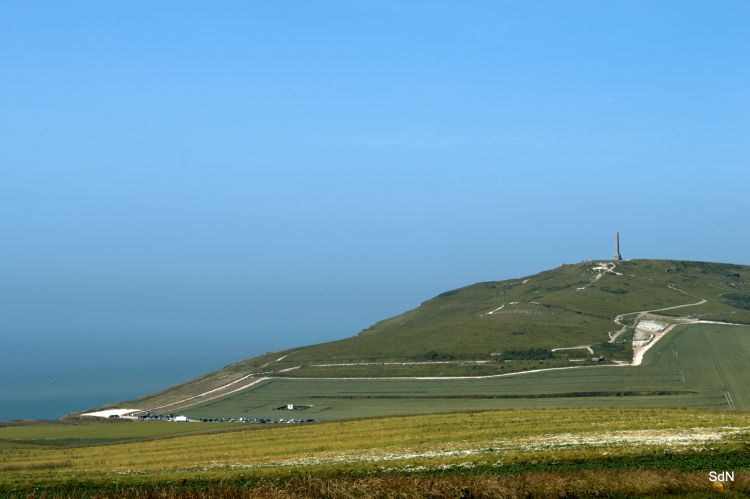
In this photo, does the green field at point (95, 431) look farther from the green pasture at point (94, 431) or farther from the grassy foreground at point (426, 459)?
the grassy foreground at point (426, 459)

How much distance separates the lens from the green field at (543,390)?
104375 millimetres

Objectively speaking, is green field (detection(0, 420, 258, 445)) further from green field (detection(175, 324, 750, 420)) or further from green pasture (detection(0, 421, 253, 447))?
green field (detection(175, 324, 750, 420))

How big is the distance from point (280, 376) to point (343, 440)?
285 ft

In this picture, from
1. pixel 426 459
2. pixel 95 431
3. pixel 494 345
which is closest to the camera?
pixel 426 459

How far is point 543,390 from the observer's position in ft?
380

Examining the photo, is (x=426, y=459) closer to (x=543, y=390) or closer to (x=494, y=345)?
(x=543, y=390)

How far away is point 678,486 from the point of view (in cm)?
3284

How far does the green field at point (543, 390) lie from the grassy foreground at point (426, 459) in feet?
103

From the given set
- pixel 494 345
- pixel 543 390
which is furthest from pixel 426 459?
pixel 494 345

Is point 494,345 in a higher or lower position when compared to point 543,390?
higher

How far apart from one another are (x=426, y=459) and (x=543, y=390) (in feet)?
244

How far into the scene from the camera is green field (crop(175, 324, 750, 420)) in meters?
104

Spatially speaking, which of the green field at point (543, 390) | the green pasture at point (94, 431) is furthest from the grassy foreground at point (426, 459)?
the green field at point (543, 390)

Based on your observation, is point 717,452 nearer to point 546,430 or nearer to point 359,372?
point 546,430
